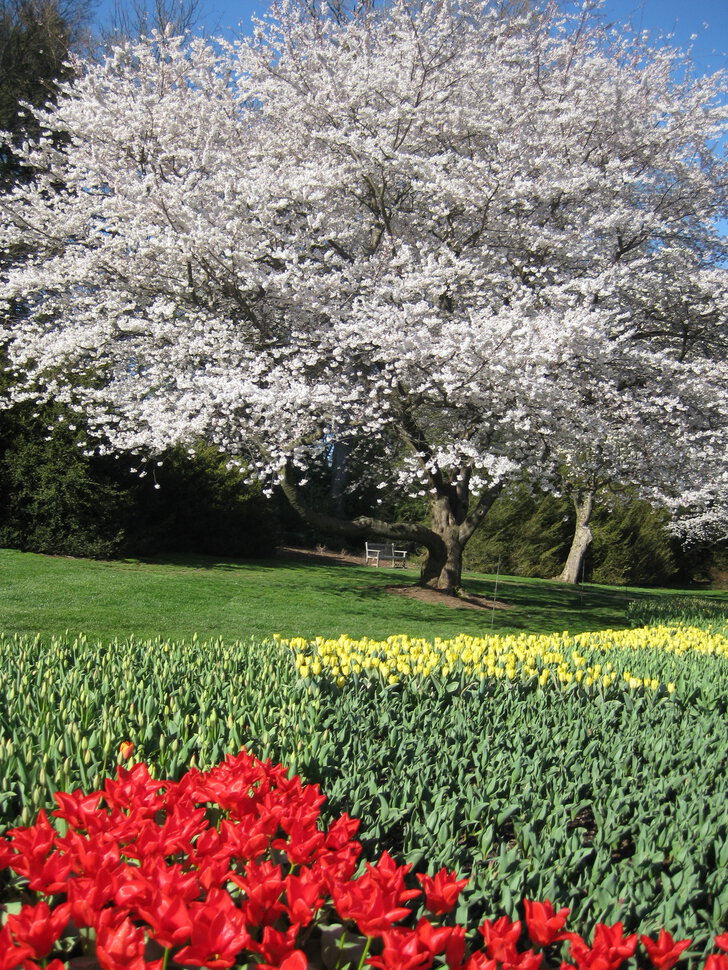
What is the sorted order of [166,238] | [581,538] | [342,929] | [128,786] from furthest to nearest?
1. [581,538]
2. [166,238]
3. [128,786]
4. [342,929]

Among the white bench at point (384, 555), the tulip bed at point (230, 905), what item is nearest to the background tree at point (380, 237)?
the tulip bed at point (230, 905)

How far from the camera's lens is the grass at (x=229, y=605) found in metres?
7.39

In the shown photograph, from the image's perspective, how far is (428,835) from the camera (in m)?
2.31

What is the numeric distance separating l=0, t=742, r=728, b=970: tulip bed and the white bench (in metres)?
15.4

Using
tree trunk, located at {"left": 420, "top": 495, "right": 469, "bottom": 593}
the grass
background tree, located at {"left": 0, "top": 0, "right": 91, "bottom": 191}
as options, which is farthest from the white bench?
background tree, located at {"left": 0, "top": 0, "right": 91, "bottom": 191}

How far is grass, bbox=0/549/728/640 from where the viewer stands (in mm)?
7387

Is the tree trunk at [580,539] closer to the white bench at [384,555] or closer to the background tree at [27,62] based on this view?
the white bench at [384,555]

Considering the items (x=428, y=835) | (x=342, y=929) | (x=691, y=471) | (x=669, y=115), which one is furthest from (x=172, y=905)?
(x=669, y=115)

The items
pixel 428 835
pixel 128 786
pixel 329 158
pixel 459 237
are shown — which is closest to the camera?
pixel 128 786

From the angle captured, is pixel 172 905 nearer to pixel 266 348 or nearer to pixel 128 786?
pixel 128 786

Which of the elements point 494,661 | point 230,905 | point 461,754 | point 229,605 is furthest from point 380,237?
point 230,905

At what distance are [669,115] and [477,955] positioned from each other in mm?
11489

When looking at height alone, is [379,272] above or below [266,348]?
above

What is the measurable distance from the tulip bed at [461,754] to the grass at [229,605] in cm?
286
